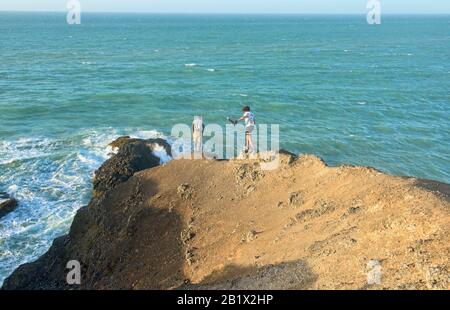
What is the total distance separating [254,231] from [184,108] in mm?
33383

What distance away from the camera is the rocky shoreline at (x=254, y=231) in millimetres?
11234

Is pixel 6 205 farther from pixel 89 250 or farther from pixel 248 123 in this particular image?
pixel 248 123

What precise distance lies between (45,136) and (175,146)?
1210 cm

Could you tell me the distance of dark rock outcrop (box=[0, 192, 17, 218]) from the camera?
25.0m

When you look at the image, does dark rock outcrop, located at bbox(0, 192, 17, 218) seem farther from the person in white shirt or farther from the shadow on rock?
the shadow on rock

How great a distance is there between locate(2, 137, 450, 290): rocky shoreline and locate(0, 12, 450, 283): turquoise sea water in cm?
577

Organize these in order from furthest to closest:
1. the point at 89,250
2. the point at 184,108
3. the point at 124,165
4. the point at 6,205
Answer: the point at 184,108, the point at 124,165, the point at 6,205, the point at 89,250

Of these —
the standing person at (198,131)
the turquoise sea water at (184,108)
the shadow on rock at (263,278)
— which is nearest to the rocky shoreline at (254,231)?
the shadow on rock at (263,278)

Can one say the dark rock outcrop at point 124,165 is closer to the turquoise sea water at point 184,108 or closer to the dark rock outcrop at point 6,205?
the turquoise sea water at point 184,108

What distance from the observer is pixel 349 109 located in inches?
1902

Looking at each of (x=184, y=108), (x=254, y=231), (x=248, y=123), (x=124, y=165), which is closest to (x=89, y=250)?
(x=254, y=231)

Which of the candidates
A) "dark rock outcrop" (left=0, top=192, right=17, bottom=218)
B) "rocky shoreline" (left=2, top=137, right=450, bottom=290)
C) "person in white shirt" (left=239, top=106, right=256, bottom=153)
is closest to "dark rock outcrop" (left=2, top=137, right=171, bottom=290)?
"rocky shoreline" (left=2, top=137, right=450, bottom=290)

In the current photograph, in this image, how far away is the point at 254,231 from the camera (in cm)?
1517
